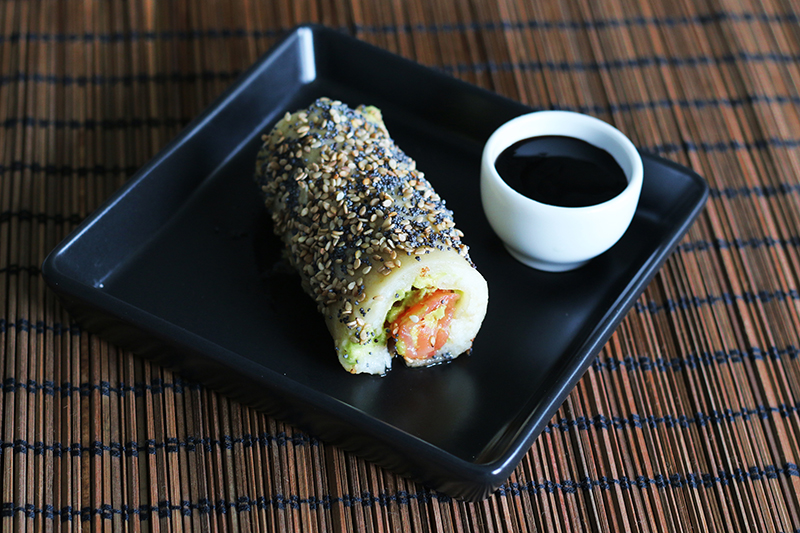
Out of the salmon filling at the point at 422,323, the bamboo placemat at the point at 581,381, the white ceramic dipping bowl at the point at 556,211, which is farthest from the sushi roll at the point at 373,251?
the bamboo placemat at the point at 581,381

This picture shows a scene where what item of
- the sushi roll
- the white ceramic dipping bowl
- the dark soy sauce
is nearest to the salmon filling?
the sushi roll

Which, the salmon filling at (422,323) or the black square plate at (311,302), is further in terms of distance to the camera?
the salmon filling at (422,323)

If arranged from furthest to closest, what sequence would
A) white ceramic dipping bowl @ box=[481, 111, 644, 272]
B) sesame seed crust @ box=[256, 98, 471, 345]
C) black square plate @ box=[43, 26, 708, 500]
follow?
white ceramic dipping bowl @ box=[481, 111, 644, 272], sesame seed crust @ box=[256, 98, 471, 345], black square plate @ box=[43, 26, 708, 500]

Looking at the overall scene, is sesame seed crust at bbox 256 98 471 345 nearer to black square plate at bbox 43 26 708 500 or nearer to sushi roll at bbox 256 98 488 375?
sushi roll at bbox 256 98 488 375

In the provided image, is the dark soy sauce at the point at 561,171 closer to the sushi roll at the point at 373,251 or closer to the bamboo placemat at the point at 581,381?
the sushi roll at the point at 373,251

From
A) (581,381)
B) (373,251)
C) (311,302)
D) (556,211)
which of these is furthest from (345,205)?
(581,381)

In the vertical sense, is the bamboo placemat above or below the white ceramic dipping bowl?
below
